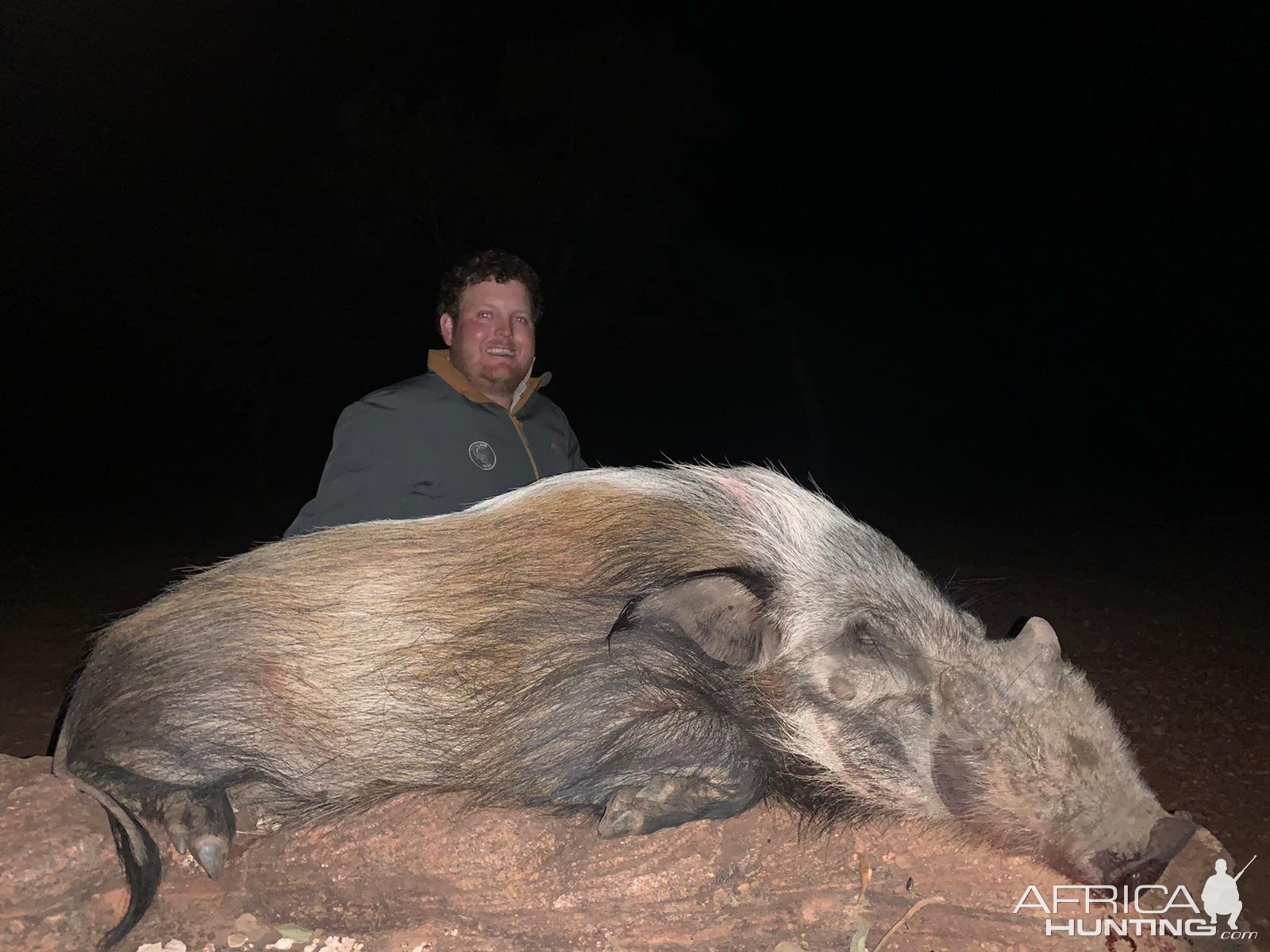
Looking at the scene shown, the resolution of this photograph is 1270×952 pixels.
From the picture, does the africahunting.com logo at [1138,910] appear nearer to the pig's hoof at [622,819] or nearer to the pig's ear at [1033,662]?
the pig's ear at [1033,662]

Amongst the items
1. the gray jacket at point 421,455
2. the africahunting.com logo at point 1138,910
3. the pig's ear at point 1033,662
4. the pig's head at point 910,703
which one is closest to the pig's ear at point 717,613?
the pig's head at point 910,703

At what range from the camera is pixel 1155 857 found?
6.18 feet

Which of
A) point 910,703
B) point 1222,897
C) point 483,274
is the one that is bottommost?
point 1222,897

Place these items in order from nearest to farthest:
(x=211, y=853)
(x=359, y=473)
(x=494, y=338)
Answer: (x=211, y=853) → (x=359, y=473) → (x=494, y=338)

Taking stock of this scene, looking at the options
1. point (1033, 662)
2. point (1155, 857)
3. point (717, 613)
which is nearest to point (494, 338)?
point (717, 613)

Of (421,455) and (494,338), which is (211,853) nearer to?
(421,455)

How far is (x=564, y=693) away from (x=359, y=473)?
4.07 feet

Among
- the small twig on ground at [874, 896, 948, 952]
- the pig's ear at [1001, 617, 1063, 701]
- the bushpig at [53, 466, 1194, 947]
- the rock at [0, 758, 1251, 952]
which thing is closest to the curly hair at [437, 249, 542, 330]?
the bushpig at [53, 466, 1194, 947]

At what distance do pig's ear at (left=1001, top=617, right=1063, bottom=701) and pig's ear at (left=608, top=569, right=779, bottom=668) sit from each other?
0.54 m

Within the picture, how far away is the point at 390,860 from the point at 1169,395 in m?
27.3

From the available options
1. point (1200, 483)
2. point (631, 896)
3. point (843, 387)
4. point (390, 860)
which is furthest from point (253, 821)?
point (843, 387)

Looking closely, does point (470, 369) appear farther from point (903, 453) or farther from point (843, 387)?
point (843, 387)

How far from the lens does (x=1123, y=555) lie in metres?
9.73

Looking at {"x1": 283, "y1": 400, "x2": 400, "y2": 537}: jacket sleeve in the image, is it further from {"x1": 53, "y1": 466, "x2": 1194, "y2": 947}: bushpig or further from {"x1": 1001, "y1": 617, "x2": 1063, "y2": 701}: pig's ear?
{"x1": 1001, "y1": 617, "x2": 1063, "y2": 701}: pig's ear
